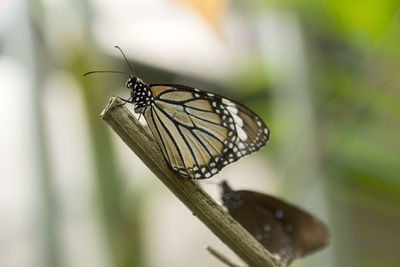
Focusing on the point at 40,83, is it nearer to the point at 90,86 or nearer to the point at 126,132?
the point at 90,86

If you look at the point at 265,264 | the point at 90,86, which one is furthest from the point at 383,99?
the point at 265,264

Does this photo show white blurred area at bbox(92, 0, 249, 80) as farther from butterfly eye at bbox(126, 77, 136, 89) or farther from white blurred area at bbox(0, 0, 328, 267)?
butterfly eye at bbox(126, 77, 136, 89)

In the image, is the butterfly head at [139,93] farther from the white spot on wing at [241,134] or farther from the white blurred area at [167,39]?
the white blurred area at [167,39]

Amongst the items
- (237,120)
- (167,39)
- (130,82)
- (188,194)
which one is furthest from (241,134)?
(167,39)

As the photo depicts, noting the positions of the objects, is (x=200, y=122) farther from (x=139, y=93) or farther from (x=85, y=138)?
(x=85, y=138)

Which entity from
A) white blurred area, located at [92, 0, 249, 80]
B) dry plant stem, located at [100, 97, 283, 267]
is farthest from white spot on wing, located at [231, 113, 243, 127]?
white blurred area, located at [92, 0, 249, 80]

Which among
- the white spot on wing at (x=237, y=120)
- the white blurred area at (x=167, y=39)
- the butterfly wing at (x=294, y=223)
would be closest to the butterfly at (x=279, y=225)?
the butterfly wing at (x=294, y=223)
